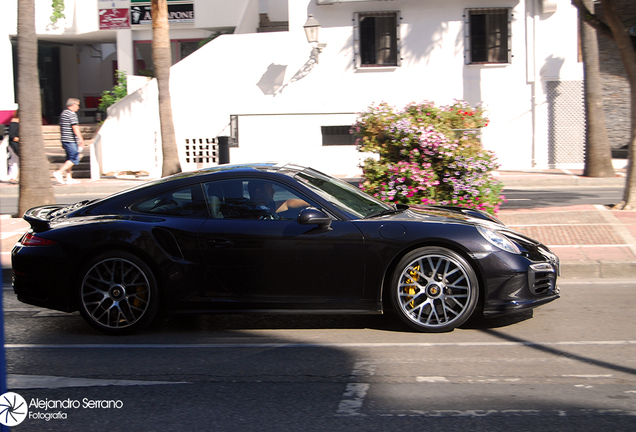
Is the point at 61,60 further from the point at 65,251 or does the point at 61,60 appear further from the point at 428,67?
the point at 65,251

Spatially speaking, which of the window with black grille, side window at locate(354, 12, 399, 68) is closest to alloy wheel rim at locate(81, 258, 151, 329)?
the window with black grille

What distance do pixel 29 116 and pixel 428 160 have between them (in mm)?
6994

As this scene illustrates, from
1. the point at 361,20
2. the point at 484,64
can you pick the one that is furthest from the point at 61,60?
the point at 484,64

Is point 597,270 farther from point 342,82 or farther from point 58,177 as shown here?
point 342,82

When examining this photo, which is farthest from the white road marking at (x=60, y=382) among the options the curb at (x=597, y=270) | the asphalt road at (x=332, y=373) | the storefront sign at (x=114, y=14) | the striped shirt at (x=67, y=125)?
the storefront sign at (x=114, y=14)

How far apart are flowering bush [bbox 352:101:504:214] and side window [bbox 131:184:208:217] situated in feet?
11.3

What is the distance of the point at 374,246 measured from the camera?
535 cm

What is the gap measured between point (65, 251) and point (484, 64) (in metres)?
17.7

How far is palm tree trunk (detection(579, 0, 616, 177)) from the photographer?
55.2ft

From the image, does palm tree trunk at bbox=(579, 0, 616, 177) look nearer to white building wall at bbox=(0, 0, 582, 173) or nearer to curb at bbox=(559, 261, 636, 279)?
white building wall at bbox=(0, 0, 582, 173)

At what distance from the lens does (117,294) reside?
5590 mm

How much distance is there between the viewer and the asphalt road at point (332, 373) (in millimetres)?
3879

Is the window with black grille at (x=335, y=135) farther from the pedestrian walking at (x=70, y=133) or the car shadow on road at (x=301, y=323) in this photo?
the car shadow on road at (x=301, y=323)

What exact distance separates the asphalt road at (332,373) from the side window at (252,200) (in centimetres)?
99
